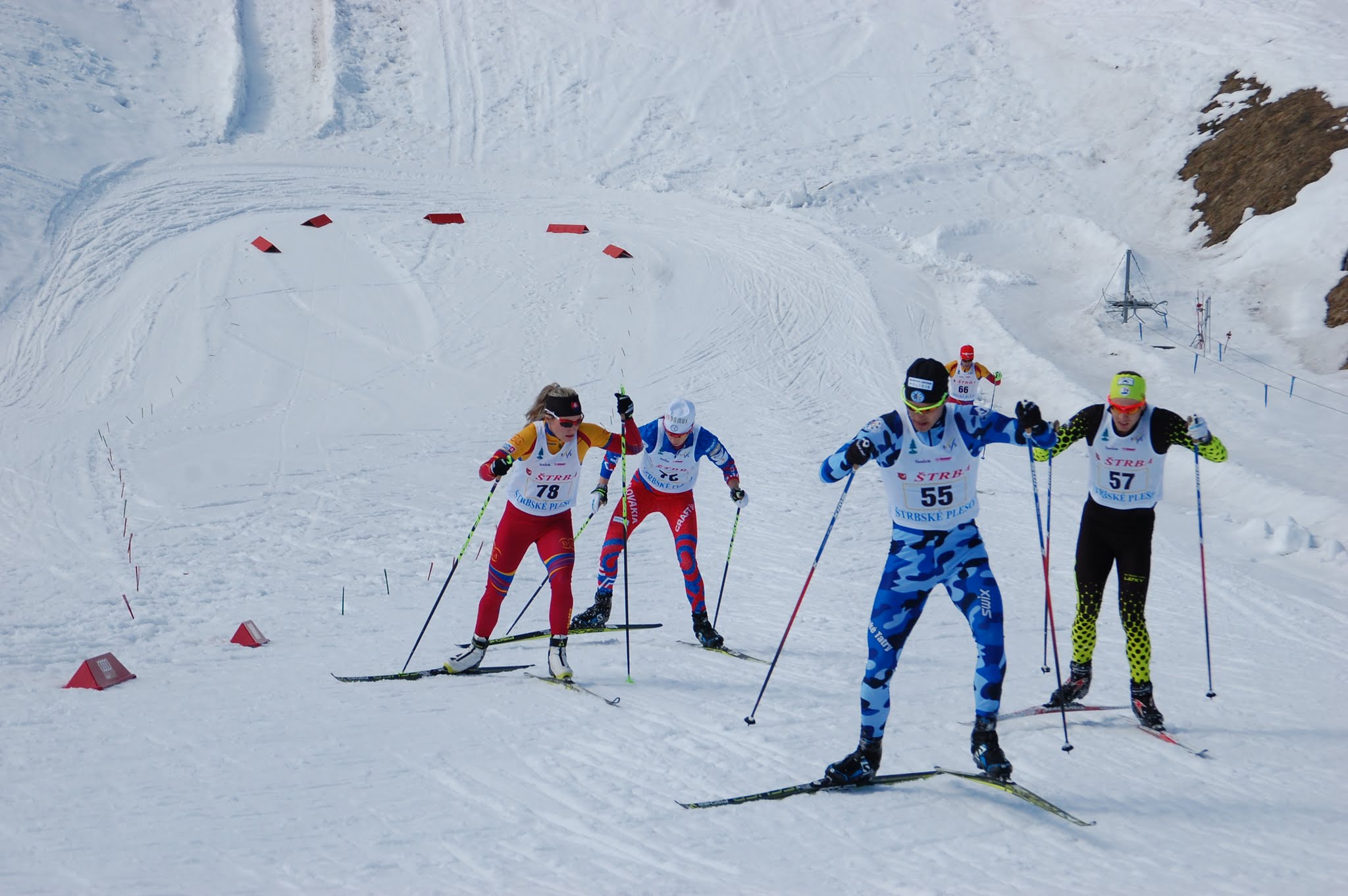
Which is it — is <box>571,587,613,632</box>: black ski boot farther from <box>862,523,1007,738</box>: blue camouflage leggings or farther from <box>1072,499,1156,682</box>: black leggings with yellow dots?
<box>1072,499,1156,682</box>: black leggings with yellow dots

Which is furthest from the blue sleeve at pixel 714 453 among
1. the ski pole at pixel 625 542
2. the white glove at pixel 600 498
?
the white glove at pixel 600 498

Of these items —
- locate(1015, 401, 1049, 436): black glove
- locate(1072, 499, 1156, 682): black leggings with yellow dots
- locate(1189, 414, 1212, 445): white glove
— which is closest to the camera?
locate(1015, 401, 1049, 436): black glove

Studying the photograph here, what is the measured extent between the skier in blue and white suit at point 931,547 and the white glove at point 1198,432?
1.27m

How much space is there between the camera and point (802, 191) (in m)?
24.6

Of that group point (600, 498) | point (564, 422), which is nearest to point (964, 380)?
point (600, 498)

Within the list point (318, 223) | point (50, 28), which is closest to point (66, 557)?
point (318, 223)

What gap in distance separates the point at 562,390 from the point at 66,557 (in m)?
6.74

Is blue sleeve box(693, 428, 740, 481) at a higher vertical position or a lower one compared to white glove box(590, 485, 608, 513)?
higher

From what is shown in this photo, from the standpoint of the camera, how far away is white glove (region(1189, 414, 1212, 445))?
611 centimetres

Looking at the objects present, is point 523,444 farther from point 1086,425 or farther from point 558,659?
point 1086,425

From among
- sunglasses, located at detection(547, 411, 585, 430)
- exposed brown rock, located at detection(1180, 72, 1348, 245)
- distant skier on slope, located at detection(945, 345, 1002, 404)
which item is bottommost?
sunglasses, located at detection(547, 411, 585, 430)

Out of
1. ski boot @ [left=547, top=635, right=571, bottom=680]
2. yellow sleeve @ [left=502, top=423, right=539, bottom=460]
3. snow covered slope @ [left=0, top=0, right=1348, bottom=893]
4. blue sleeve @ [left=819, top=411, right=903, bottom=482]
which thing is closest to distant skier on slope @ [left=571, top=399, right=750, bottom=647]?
snow covered slope @ [left=0, top=0, right=1348, bottom=893]

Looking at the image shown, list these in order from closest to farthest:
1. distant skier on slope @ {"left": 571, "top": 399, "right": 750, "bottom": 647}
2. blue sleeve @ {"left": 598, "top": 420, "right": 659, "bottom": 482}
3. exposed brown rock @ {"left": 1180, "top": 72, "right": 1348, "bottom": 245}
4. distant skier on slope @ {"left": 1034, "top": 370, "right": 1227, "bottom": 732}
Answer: distant skier on slope @ {"left": 1034, "top": 370, "right": 1227, "bottom": 732} < distant skier on slope @ {"left": 571, "top": 399, "right": 750, "bottom": 647} < blue sleeve @ {"left": 598, "top": 420, "right": 659, "bottom": 482} < exposed brown rock @ {"left": 1180, "top": 72, "right": 1348, "bottom": 245}

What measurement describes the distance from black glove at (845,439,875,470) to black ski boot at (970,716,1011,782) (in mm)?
1454
